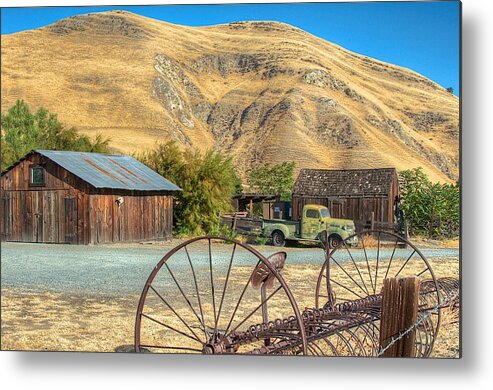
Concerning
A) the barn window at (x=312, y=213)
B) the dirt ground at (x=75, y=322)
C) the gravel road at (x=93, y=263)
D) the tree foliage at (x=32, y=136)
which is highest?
the tree foliage at (x=32, y=136)

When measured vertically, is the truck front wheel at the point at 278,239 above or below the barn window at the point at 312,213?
below

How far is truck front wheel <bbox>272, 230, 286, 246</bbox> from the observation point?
16203 mm

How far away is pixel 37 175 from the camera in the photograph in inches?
655

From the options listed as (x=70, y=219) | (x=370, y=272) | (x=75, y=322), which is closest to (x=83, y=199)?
(x=70, y=219)

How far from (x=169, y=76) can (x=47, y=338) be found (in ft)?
87.1

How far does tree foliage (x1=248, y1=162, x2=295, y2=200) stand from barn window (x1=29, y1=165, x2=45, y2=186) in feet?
16.0

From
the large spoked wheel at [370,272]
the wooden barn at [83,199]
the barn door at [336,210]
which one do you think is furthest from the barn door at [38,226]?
the barn door at [336,210]

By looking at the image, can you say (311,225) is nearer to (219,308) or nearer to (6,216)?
(6,216)

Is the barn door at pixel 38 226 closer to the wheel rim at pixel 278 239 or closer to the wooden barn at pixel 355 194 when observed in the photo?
the wheel rim at pixel 278 239

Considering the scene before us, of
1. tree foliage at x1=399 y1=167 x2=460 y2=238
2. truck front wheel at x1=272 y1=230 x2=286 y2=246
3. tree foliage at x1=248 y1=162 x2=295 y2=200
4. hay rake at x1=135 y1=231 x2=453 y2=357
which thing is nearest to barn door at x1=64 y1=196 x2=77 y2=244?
hay rake at x1=135 y1=231 x2=453 y2=357

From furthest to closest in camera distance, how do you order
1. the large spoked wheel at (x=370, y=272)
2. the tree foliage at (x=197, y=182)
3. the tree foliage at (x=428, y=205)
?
the tree foliage at (x=197, y=182) < the tree foliage at (x=428, y=205) < the large spoked wheel at (x=370, y=272)

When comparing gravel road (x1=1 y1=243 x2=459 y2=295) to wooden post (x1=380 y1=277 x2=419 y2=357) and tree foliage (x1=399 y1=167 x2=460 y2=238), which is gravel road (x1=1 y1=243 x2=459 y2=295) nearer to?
tree foliage (x1=399 y1=167 x2=460 y2=238)

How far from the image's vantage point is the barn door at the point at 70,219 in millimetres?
16250

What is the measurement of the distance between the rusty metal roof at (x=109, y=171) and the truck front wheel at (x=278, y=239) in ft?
9.39
